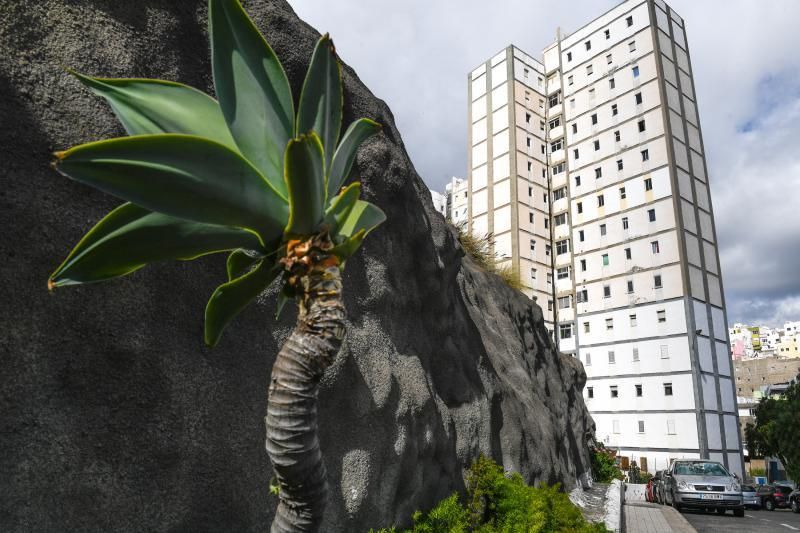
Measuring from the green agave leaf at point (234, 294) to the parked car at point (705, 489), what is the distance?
1988cm

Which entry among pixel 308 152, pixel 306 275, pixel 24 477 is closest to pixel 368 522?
pixel 24 477

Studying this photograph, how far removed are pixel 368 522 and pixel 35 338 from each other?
10.5 feet

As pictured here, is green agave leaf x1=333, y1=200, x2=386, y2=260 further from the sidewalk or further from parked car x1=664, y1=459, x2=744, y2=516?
parked car x1=664, y1=459, x2=744, y2=516

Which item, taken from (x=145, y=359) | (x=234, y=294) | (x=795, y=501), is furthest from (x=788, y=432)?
(x=234, y=294)

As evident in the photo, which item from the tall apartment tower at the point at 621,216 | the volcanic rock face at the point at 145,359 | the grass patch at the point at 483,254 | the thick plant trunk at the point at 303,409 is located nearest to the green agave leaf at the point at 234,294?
the thick plant trunk at the point at 303,409

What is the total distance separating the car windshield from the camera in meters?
18.8

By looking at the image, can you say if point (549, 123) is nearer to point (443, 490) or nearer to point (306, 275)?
point (443, 490)

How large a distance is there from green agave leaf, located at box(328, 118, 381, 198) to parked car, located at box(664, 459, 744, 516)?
1966cm

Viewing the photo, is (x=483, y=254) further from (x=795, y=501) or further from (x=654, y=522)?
(x=795, y=501)

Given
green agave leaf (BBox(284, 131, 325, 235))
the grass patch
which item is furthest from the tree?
green agave leaf (BBox(284, 131, 325, 235))

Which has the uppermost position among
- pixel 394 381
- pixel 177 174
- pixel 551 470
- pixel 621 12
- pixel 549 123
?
pixel 621 12

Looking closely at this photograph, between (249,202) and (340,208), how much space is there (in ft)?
1.17

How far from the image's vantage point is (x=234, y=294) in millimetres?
2080

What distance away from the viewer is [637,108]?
44.3 m
